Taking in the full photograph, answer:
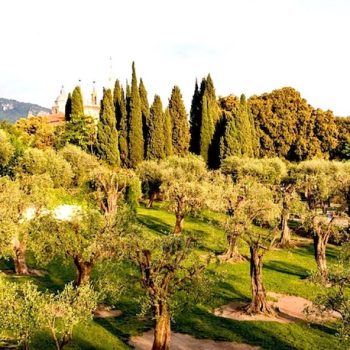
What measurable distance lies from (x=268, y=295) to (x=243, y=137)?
1993 inches

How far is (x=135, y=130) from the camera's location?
85375mm

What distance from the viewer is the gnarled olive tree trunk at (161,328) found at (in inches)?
993

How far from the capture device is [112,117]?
272 feet

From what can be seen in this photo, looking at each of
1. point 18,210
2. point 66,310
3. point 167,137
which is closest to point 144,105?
point 167,137

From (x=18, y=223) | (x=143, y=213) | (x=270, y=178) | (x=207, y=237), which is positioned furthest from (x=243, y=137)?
(x=18, y=223)

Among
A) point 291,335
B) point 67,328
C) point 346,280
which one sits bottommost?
point 291,335

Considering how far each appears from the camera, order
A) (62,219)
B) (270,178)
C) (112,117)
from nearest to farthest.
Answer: (62,219) → (270,178) → (112,117)

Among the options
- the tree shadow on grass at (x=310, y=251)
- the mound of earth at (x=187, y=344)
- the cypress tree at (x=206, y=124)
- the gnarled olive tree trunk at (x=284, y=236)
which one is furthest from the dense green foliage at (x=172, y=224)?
the mound of earth at (x=187, y=344)

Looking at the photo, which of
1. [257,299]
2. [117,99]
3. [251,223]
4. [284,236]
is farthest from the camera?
[117,99]

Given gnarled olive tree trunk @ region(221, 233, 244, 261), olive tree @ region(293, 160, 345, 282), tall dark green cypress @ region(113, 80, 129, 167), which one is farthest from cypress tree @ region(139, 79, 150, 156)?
gnarled olive tree trunk @ region(221, 233, 244, 261)

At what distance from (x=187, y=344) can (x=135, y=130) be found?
199ft

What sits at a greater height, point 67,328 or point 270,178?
point 270,178

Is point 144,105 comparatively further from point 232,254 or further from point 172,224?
point 232,254

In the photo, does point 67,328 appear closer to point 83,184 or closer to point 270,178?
point 83,184
